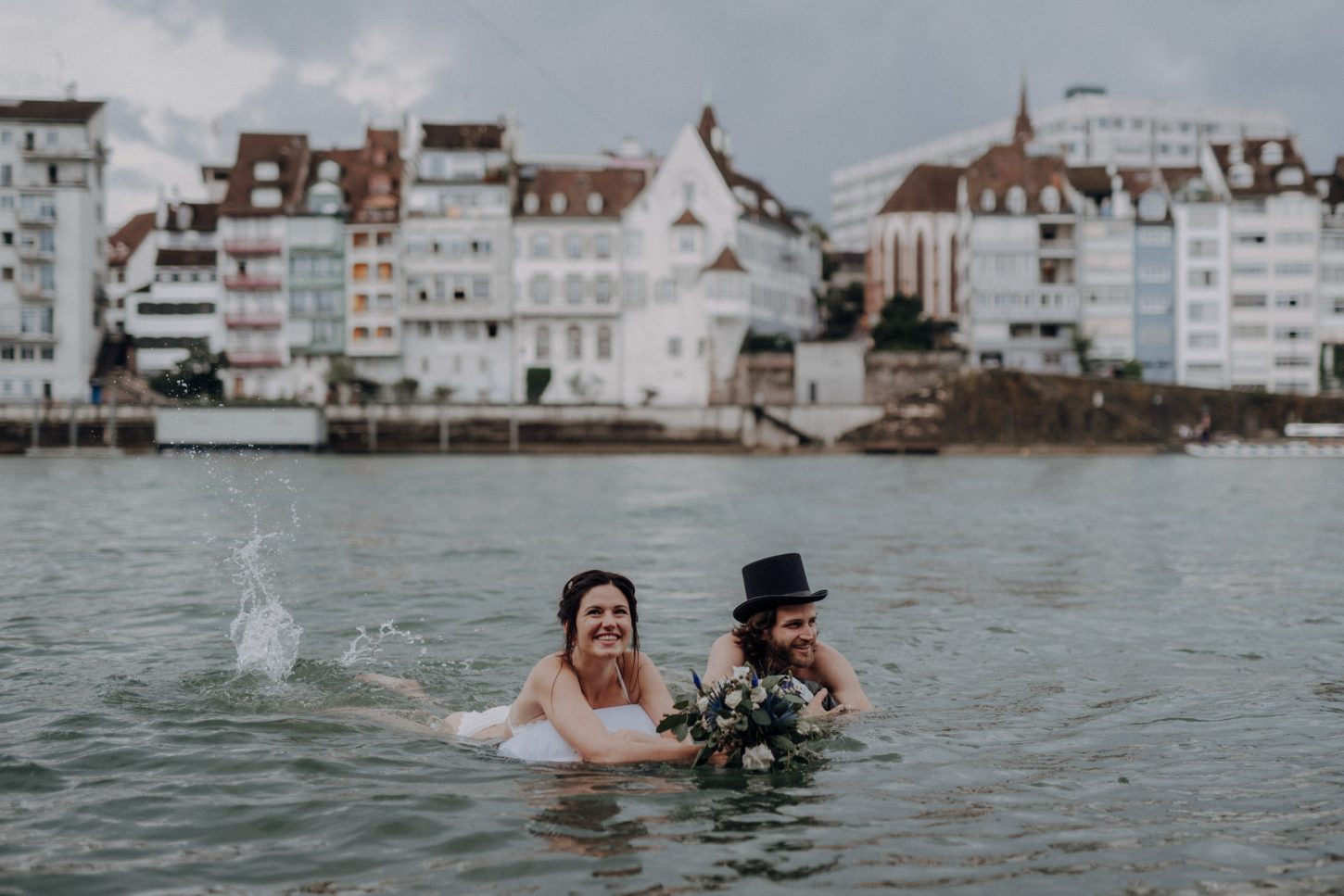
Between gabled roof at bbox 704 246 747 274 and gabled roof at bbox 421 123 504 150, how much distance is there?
16411 mm

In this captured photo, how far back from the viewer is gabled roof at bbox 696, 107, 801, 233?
347ft

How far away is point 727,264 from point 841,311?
32.0m

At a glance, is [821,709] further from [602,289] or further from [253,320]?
[253,320]

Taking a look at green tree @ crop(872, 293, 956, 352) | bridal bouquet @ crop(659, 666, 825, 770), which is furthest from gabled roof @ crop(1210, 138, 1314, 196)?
bridal bouquet @ crop(659, 666, 825, 770)

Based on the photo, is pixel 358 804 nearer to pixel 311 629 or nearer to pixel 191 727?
pixel 191 727

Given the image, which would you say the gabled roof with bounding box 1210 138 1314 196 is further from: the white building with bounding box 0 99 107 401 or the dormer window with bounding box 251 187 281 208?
the white building with bounding box 0 99 107 401

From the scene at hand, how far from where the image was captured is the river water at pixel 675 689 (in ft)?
26.0

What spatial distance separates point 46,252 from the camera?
10100 centimetres

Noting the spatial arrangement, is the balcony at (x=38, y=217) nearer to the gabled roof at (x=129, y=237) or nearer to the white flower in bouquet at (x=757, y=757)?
the gabled roof at (x=129, y=237)

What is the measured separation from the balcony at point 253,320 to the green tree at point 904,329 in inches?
1497

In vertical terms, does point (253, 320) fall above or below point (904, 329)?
above

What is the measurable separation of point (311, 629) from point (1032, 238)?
94.0m

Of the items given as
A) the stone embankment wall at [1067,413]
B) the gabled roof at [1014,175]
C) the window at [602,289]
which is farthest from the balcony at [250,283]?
the gabled roof at [1014,175]

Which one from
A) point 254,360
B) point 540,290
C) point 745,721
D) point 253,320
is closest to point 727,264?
point 540,290
